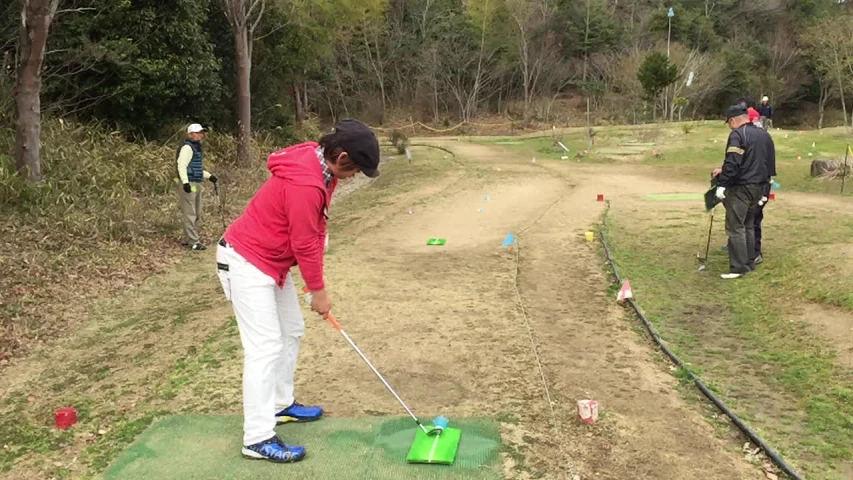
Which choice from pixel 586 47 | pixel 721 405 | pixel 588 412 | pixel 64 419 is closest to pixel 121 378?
pixel 64 419

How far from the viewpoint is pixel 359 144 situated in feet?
9.86

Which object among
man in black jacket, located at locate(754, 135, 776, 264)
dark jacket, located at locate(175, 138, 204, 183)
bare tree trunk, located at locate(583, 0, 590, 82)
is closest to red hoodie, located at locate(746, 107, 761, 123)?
man in black jacket, located at locate(754, 135, 776, 264)

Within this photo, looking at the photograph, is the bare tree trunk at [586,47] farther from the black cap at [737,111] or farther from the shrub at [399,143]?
the black cap at [737,111]

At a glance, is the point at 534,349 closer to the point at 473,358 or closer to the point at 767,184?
the point at 473,358

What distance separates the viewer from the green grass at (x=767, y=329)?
3.74 m

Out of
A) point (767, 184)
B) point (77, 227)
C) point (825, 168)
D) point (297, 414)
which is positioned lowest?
point (297, 414)

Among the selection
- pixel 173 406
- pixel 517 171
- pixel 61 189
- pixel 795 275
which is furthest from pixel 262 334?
pixel 517 171

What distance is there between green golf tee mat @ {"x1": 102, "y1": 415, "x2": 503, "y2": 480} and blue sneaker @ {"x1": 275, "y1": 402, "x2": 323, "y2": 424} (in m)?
0.03

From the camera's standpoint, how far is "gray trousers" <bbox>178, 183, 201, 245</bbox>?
8430 millimetres

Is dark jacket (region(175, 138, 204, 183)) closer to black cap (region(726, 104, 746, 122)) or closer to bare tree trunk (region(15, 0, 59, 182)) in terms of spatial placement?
bare tree trunk (region(15, 0, 59, 182))

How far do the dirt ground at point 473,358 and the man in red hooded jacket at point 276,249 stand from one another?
0.75 m

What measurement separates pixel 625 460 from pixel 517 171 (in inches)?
549

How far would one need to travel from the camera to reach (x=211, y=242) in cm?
925

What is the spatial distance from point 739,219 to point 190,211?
660 cm
